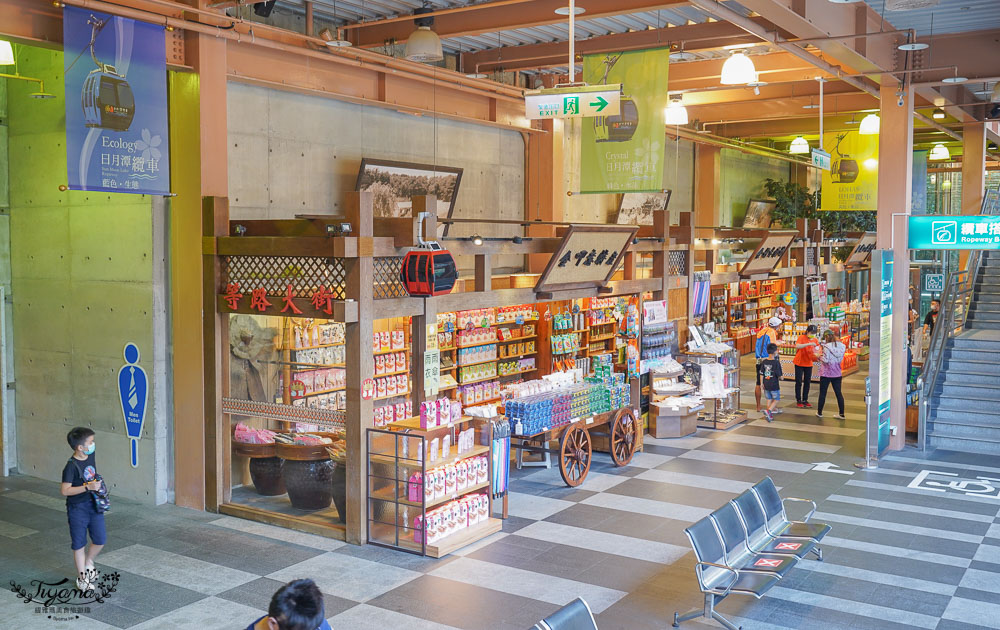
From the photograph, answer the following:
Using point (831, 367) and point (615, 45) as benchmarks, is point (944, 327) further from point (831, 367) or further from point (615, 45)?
point (615, 45)

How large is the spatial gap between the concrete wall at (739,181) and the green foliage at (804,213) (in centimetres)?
37

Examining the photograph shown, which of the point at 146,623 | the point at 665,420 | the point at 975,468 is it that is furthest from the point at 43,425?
the point at 975,468

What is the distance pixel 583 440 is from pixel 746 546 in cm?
368

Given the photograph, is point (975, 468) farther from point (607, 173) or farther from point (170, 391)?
point (170, 391)

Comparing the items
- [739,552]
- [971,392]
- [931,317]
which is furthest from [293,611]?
[931,317]

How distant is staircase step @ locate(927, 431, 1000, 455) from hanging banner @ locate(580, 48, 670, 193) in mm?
5722

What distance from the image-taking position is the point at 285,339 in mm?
10336

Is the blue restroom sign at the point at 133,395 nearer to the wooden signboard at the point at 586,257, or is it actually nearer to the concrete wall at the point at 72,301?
the concrete wall at the point at 72,301

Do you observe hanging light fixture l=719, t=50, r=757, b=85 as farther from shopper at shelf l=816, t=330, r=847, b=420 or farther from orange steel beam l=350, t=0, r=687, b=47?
shopper at shelf l=816, t=330, r=847, b=420

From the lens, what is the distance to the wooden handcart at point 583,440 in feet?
33.7

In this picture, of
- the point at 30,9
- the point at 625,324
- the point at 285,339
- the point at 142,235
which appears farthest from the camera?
the point at 625,324

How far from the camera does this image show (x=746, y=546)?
7070mm

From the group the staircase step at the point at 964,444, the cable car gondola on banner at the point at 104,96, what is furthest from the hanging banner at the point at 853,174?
the cable car gondola on banner at the point at 104,96

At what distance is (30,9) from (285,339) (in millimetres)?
4187
